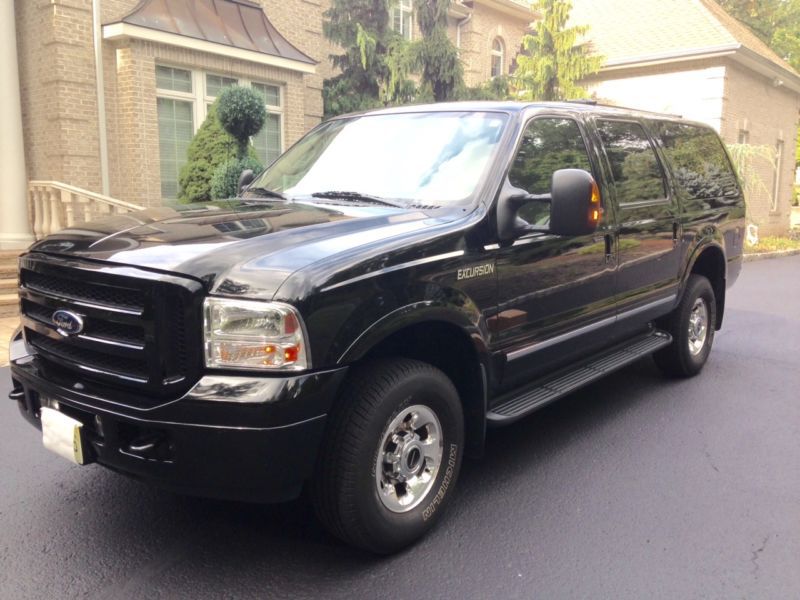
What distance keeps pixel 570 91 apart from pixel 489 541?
56.4ft

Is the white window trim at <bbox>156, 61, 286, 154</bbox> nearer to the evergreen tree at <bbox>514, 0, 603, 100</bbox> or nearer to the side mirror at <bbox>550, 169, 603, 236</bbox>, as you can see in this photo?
the evergreen tree at <bbox>514, 0, 603, 100</bbox>

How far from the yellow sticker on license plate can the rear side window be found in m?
4.40

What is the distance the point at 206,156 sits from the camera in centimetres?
988

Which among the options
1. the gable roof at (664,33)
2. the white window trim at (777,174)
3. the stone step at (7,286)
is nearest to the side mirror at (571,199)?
the stone step at (7,286)

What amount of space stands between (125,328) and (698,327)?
481cm

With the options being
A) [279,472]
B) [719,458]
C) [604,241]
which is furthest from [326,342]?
[719,458]

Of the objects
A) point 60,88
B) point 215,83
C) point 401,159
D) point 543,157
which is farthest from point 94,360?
point 215,83

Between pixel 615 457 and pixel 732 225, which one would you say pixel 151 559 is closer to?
pixel 615 457

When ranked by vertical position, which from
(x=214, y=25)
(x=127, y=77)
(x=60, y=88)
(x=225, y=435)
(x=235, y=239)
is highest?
(x=214, y=25)

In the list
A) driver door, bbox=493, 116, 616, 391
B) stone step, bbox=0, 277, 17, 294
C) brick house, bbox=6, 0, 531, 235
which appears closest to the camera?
driver door, bbox=493, 116, 616, 391

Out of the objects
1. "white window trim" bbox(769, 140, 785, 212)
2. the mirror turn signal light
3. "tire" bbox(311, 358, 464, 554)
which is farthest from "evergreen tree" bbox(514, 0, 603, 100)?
"tire" bbox(311, 358, 464, 554)

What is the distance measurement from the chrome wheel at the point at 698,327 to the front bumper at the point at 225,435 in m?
4.11

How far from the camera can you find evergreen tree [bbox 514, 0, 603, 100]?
1780cm

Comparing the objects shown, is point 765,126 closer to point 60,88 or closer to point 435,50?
point 435,50
